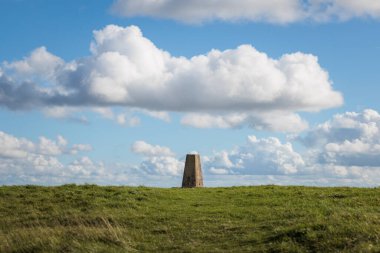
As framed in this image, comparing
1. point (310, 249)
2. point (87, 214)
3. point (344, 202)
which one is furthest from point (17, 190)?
point (310, 249)

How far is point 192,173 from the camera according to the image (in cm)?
3947

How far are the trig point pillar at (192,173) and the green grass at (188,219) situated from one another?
494 centimetres

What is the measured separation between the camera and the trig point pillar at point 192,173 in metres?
39.3

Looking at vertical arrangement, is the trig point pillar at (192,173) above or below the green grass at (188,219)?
above

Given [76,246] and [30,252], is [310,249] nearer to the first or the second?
[76,246]

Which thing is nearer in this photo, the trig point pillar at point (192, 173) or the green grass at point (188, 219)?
the green grass at point (188, 219)

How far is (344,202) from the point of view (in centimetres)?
2645

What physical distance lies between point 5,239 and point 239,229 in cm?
916

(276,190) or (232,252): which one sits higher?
(276,190)

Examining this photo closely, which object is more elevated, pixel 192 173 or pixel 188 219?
pixel 192 173

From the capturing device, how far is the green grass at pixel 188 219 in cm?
1770

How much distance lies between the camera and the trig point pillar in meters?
39.3

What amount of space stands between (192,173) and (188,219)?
1584 centimetres

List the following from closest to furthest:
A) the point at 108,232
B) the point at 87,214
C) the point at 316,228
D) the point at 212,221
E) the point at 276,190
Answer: the point at 316,228 → the point at 108,232 → the point at 212,221 → the point at 87,214 → the point at 276,190
